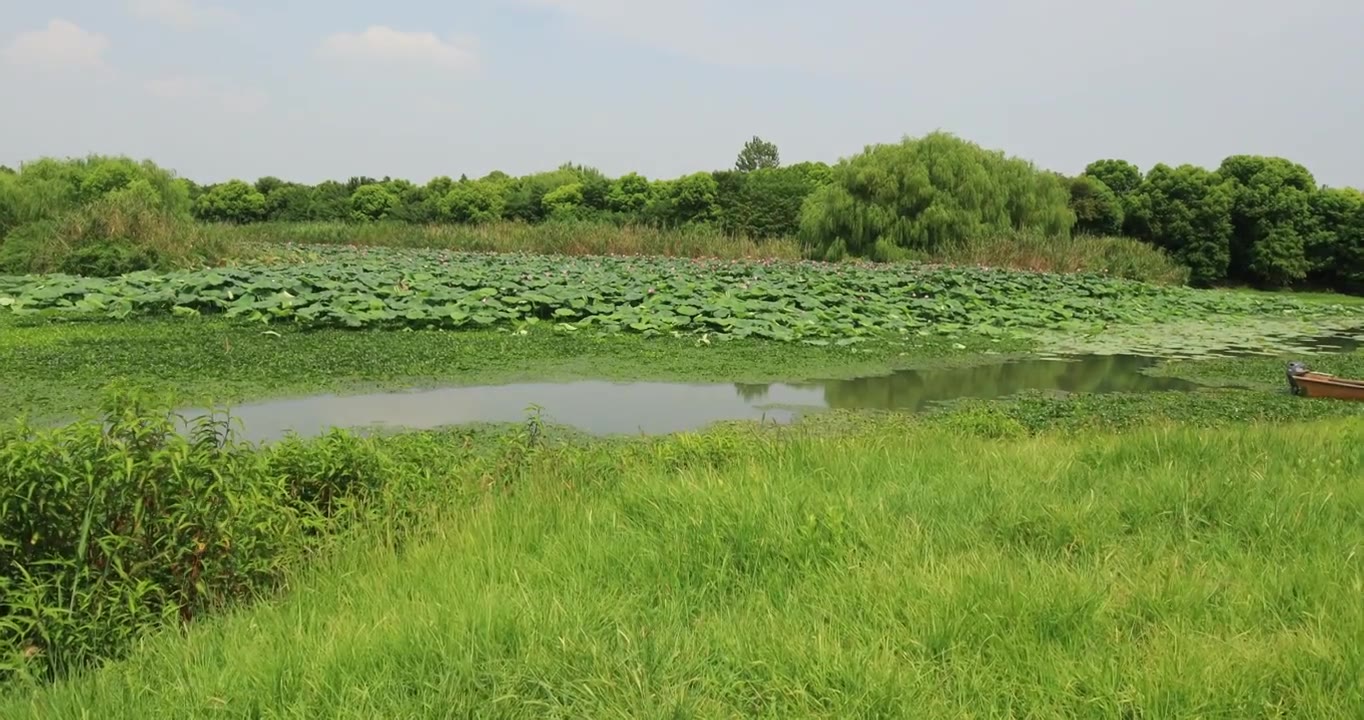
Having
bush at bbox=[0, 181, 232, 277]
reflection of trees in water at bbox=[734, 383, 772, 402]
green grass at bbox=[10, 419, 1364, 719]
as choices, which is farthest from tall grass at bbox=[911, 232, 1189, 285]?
green grass at bbox=[10, 419, 1364, 719]

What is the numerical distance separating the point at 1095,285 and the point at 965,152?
21.6ft

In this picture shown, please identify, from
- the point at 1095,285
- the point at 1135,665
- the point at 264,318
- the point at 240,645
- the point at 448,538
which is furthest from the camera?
the point at 1095,285

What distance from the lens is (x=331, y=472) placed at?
3.40 metres

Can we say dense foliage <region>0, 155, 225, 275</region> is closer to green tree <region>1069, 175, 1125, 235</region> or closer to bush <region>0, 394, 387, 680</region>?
bush <region>0, 394, 387, 680</region>

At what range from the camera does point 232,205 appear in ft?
139

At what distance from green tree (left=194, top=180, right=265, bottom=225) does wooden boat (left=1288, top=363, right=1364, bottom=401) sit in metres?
44.4

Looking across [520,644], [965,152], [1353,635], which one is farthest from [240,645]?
[965,152]

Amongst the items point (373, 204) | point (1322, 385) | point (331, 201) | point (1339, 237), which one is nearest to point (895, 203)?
point (1322, 385)

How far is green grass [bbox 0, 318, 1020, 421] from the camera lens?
6605 mm

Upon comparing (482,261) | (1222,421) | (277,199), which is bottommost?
(1222,421)

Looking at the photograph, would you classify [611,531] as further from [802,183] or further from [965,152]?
[802,183]

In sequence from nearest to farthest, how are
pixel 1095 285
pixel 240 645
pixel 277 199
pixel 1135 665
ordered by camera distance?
pixel 1135 665
pixel 240 645
pixel 1095 285
pixel 277 199

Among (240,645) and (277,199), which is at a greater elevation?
(277,199)

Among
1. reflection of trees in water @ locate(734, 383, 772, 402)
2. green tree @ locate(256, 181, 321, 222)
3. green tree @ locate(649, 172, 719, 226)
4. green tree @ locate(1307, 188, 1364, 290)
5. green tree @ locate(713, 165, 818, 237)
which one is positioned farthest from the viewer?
green tree @ locate(256, 181, 321, 222)
